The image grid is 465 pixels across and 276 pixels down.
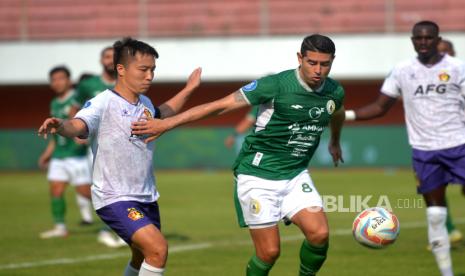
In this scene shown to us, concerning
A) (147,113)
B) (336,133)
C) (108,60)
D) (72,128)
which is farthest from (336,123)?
(108,60)

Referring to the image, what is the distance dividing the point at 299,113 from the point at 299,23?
823 inches

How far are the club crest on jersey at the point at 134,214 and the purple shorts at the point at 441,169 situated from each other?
3.34m

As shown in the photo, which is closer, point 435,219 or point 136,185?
point 136,185

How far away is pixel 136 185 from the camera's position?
286 inches

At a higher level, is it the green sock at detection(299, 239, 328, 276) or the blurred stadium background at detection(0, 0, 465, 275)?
the green sock at detection(299, 239, 328, 276)

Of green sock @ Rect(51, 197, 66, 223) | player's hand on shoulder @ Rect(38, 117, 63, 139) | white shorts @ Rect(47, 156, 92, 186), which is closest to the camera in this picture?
player's hand on shoulder @ Rect(38, 117, 63, 139)

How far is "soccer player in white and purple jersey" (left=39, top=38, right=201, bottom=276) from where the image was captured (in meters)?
7.07

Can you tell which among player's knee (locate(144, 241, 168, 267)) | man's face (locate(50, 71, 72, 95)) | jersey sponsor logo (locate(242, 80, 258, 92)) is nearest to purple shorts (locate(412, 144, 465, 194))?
jersey sponsor logo (locate(242, 80, 258, 92))

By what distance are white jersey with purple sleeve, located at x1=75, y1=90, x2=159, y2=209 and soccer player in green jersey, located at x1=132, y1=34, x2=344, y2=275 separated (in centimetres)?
79

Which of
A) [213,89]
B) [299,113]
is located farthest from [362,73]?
[299,113]

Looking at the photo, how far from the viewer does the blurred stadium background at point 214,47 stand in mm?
27281

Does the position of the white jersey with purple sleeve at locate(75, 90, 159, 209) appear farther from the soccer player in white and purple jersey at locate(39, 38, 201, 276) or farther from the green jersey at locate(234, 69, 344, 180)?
the green jersey at locate(234, 69, 344, 180)

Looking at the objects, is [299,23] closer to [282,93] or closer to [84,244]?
[84,244]

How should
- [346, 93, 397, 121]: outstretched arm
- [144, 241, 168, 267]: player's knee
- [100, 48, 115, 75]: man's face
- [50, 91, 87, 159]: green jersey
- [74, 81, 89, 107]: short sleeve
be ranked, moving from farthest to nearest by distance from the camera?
[50, 91, 87, 159]: green jersey < [74, 81, 89, 107]: short sleeve < [100, 48, 115, 75]: man's face < [346, 93, 397, 121]: outstretched arm < [144, 241, 168, 267]: player's knee
